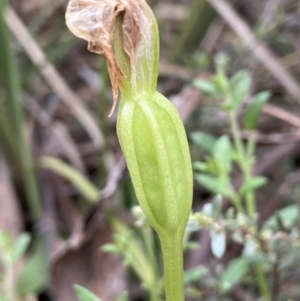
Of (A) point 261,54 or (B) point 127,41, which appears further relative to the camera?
(A) point 261,54

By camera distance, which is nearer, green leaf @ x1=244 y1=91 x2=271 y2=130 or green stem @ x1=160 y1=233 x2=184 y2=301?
green stem @ x1=160 y1=233 x2=184 y2=301

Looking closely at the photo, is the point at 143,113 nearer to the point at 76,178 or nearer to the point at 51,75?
the point at 76,178

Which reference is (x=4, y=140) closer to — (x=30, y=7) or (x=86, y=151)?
(x=86, y=151)

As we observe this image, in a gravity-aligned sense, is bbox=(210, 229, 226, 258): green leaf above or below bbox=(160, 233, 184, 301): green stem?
below

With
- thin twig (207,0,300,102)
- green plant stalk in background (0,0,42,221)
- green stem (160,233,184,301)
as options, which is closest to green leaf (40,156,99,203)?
green plant stalk in background (0,0,42,221)

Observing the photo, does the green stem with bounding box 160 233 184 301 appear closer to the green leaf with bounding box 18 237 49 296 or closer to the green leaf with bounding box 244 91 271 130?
the green leaf with bounding box 244 91 271 130

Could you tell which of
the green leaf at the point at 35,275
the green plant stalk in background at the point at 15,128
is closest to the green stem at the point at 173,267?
the green leaf at the point at 35,275

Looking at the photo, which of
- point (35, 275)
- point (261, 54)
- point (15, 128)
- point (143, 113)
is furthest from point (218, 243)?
point (261, 54)
